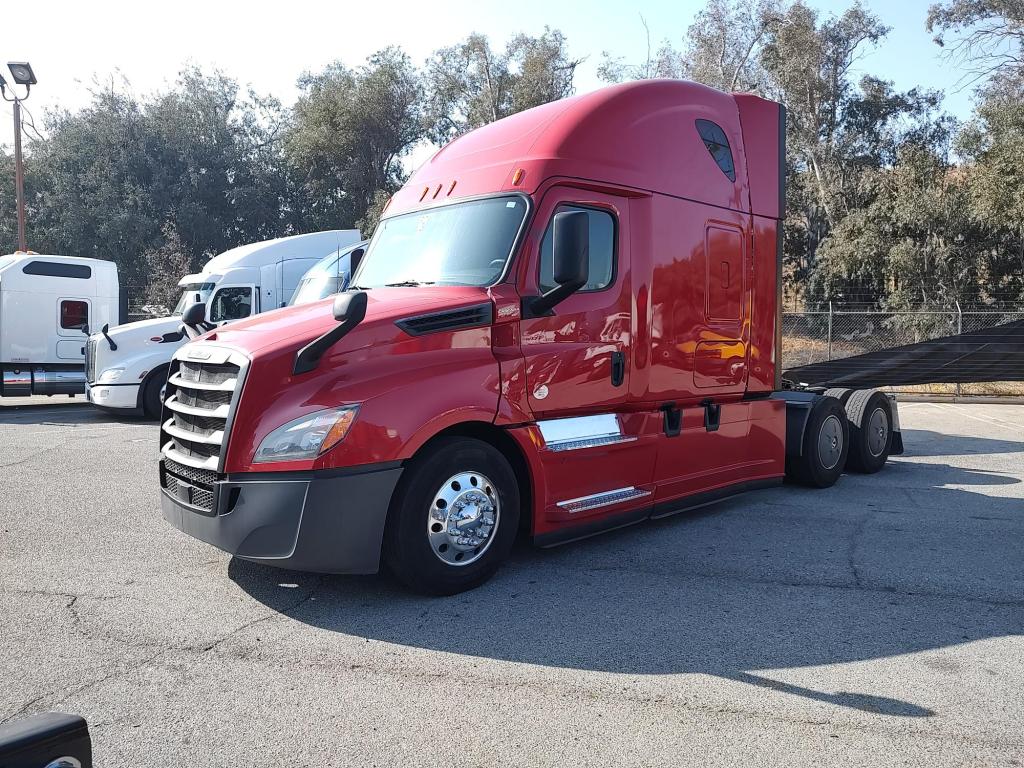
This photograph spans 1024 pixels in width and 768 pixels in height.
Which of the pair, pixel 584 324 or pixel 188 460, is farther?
pixel 584 324

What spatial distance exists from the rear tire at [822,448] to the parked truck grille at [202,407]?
5648 mm

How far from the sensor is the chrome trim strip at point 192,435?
4660 mm

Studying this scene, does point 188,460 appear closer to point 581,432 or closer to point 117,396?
point 581,432

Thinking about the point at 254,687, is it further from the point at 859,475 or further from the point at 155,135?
the point at 155,135

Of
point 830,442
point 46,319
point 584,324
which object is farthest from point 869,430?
point 46,319

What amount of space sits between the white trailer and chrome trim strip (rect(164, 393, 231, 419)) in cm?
1249

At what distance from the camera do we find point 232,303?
15477 millimetres

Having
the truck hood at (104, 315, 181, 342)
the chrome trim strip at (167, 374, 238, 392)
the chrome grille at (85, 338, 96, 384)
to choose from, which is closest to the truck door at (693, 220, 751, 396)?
the chrome trim strip at (167, 374, 238, 392)

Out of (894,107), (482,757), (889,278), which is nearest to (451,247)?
(482,757)

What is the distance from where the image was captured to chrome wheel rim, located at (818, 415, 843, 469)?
27.0 ft

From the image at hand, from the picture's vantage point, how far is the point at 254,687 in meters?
3.67

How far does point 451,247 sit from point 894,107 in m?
37.6

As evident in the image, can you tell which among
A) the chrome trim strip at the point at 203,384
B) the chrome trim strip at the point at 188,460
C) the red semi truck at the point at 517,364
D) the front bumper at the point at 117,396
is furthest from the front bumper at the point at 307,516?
the front bumper at the point at 117,396

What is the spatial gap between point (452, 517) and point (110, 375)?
1106 cm
